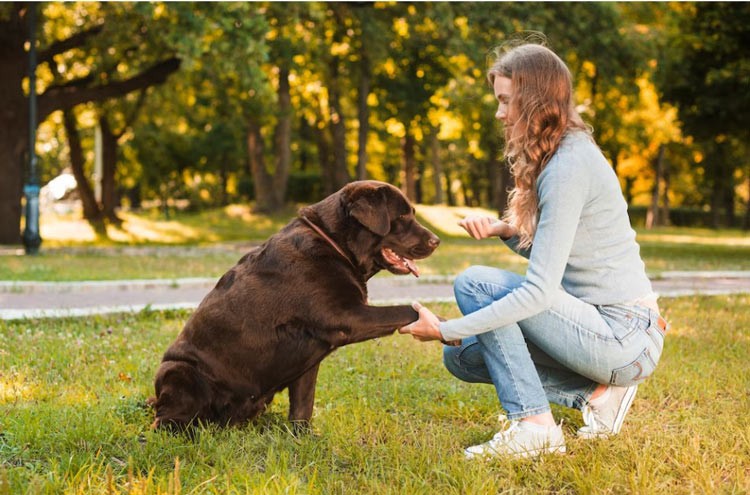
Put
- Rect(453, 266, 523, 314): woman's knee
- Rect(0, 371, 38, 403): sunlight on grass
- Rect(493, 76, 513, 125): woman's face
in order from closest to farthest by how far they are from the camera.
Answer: Rect(493, 76, 513, 125): woman's face < Rect(453, 266, 523, 314): woman's knee < Rect(0, 371, 38, 403): sunlight on grass

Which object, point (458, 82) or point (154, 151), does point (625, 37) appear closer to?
point (458, 82)

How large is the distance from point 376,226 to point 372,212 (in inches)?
3.3

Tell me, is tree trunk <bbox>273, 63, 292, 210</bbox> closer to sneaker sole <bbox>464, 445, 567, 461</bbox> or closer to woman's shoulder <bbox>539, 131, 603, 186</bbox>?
woman's shoulder <bbox>539, 131, 603, 186</bbox>

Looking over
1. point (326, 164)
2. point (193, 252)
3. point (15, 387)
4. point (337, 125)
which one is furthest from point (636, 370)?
point (326, 164)

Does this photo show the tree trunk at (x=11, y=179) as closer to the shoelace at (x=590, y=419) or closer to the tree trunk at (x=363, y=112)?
the tree trunk at (x=363, y=112)

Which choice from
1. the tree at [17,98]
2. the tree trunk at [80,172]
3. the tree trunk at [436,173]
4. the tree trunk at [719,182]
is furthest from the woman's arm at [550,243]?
the tree trunk at [719,182]

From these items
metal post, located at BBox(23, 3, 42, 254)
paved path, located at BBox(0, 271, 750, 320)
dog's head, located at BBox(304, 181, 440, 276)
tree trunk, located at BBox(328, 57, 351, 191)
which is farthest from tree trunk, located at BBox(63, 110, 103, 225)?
dog's head, located at BBox(304, 181, 440, 276)

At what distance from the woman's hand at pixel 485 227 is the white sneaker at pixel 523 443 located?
1.11m

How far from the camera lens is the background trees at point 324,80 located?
18.7 m

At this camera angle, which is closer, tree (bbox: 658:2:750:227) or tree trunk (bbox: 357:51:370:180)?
tree (bbox: 658:2:750:227)

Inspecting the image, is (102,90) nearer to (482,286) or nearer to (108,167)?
(108,167)

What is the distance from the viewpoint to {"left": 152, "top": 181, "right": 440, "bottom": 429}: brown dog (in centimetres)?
381

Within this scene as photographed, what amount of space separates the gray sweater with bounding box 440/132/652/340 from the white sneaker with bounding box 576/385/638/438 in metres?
0.51

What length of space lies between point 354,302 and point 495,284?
758 millimetres
